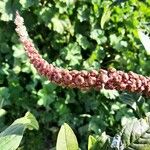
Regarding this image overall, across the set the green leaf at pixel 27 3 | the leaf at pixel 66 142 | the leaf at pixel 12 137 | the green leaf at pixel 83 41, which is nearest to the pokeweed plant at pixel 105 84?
the leaf at pixel 66 142

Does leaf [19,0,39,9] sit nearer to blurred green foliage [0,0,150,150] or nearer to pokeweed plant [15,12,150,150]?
blurred green foliage [0,0,150,150]

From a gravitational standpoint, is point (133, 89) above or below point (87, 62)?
below

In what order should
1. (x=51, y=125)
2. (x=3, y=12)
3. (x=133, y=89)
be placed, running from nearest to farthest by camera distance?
(x=133, y=89)
(x=3, y=12)
(x=51, y=125)

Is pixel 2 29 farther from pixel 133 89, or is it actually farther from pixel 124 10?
pixel 133 89

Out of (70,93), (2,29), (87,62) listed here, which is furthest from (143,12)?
(2,29)

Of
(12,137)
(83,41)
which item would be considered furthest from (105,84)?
(83,41)

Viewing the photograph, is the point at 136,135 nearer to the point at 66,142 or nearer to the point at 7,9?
the point at 66,142

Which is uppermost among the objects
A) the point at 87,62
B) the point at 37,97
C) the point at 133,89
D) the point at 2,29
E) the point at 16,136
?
the point at 2,29
